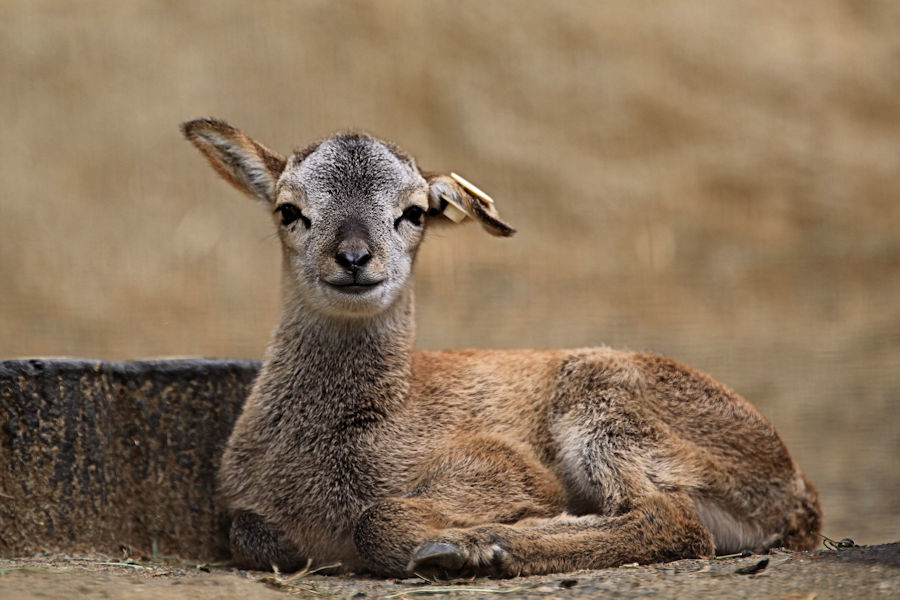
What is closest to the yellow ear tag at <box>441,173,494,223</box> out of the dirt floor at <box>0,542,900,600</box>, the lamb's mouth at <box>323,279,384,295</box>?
the lamb's mouth at <box>323,279,384,295</box>

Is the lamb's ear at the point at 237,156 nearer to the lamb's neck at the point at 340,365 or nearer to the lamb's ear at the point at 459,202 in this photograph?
the lamb's neck at the point at 340,365

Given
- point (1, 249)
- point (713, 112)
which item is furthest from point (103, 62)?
point (713, 112)

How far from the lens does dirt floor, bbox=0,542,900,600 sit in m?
4.50

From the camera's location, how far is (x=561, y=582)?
4.99 metres

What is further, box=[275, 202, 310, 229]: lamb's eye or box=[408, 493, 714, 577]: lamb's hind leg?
box=[275, 202, 310, 229]: lamb's eye

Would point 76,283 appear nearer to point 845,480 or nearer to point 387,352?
point 387,352

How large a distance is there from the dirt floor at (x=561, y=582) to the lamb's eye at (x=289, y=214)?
5.98ft

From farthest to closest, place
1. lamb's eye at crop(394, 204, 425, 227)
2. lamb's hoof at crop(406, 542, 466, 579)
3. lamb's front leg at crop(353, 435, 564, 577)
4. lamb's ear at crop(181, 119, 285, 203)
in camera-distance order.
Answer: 1. lamb's ear at crop(181, 119, 285, 203)
2. lamb's eye at crop(394, 204, 425, 227)
3. lamb's front leg at crop(353, 435, 564, 577)
4. lamb's hoof at crop(406, 542, 466, 579)

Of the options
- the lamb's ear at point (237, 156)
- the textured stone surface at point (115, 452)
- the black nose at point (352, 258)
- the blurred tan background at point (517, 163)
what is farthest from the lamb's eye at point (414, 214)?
the blurred tan background at point (517, 163)

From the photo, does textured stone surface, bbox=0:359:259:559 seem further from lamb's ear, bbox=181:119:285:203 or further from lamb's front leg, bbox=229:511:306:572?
lamb's ear, bbox=181:119:285:203

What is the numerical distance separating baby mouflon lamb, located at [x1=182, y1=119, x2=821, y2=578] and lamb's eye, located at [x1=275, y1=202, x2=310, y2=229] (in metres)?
0.01

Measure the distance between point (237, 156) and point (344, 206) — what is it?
0.84 m

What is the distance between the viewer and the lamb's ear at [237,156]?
22.1ft

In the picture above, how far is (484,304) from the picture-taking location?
37.9ft
